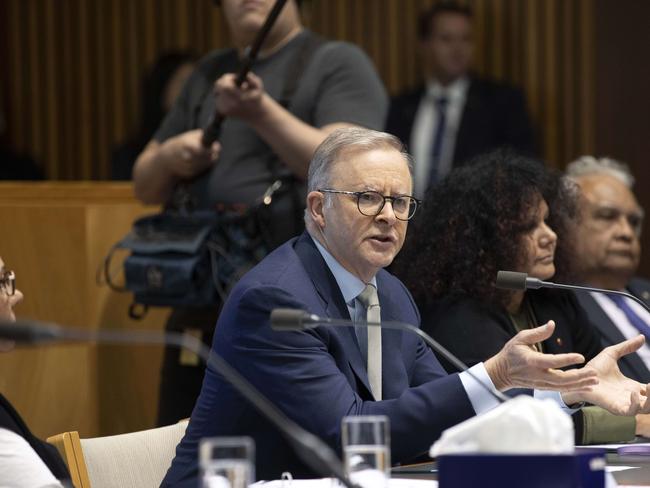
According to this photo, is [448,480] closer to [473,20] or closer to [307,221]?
[307,221]

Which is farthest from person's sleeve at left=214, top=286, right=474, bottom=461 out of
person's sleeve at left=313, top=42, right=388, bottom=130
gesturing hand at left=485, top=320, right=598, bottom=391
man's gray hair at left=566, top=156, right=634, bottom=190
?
man's gray hair at left=566, top=156, right=634, bottom=190

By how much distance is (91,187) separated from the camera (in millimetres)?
5035

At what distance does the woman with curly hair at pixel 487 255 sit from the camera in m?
3.64

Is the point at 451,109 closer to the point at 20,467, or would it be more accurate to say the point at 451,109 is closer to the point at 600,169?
the point at 600,169

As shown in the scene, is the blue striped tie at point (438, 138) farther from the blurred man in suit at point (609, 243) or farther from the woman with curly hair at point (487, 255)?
the woman with curly hair at point (487, 255)

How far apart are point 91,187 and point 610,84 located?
273 centimetres

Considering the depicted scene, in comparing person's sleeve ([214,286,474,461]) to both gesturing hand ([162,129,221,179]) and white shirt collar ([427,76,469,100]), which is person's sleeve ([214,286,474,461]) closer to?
gesturing hand ([162,129,221,179])

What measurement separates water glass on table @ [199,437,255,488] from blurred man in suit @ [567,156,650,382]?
107 inches

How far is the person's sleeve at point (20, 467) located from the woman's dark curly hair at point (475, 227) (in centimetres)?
151

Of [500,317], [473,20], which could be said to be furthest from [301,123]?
[473,20]

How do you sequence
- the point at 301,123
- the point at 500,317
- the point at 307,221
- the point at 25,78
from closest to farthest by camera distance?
the point at 307,221
the point at 500,317
the point at 301,123
the point at 25,78

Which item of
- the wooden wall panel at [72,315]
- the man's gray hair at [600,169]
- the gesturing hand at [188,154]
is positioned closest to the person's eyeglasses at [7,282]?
the gesturing hand at [188,154]

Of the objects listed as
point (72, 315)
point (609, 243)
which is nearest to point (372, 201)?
point (609, 243)

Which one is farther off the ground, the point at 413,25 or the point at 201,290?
the point at 413,25
